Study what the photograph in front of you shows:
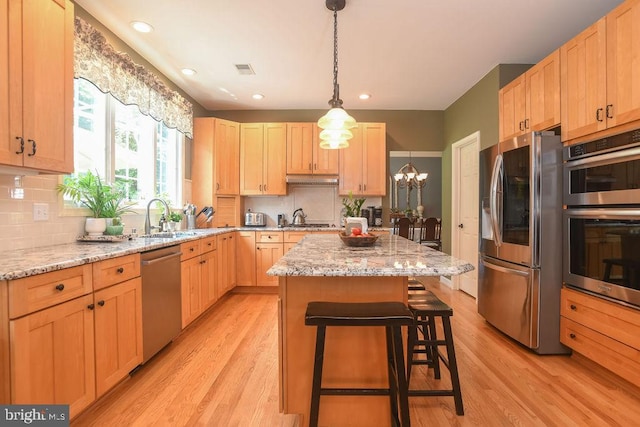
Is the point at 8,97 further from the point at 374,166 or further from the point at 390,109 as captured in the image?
the point at 390,109

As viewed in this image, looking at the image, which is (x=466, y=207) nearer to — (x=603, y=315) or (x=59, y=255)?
(x=603, y=315)

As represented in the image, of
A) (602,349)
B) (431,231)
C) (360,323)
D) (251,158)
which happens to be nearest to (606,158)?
(602,349)

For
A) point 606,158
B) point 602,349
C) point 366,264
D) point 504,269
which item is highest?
point 606,158

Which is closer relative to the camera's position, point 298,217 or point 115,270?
point 115,270

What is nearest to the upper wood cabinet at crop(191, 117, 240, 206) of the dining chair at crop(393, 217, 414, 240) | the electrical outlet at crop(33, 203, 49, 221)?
the electrical outlet at crop(33, 203, 49, 221)

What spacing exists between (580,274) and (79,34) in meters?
3.96

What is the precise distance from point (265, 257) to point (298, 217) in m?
0.87

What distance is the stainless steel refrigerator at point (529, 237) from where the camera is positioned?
2.52 m

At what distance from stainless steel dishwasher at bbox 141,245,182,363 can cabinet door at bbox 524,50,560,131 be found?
10.6 feet

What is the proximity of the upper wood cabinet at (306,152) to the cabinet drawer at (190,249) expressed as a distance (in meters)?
1.95

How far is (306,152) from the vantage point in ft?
15.4

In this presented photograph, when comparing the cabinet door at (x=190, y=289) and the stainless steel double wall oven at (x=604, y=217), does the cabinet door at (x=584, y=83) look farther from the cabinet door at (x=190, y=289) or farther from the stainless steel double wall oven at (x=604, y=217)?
the cabinet door at (x=190, y=289)

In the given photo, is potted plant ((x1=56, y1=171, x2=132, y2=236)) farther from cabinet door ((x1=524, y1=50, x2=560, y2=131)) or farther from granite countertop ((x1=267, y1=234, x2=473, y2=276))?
cabinet door ((x1=524, y1=50, x2=560, y2=131))

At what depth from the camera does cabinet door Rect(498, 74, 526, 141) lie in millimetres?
2980
